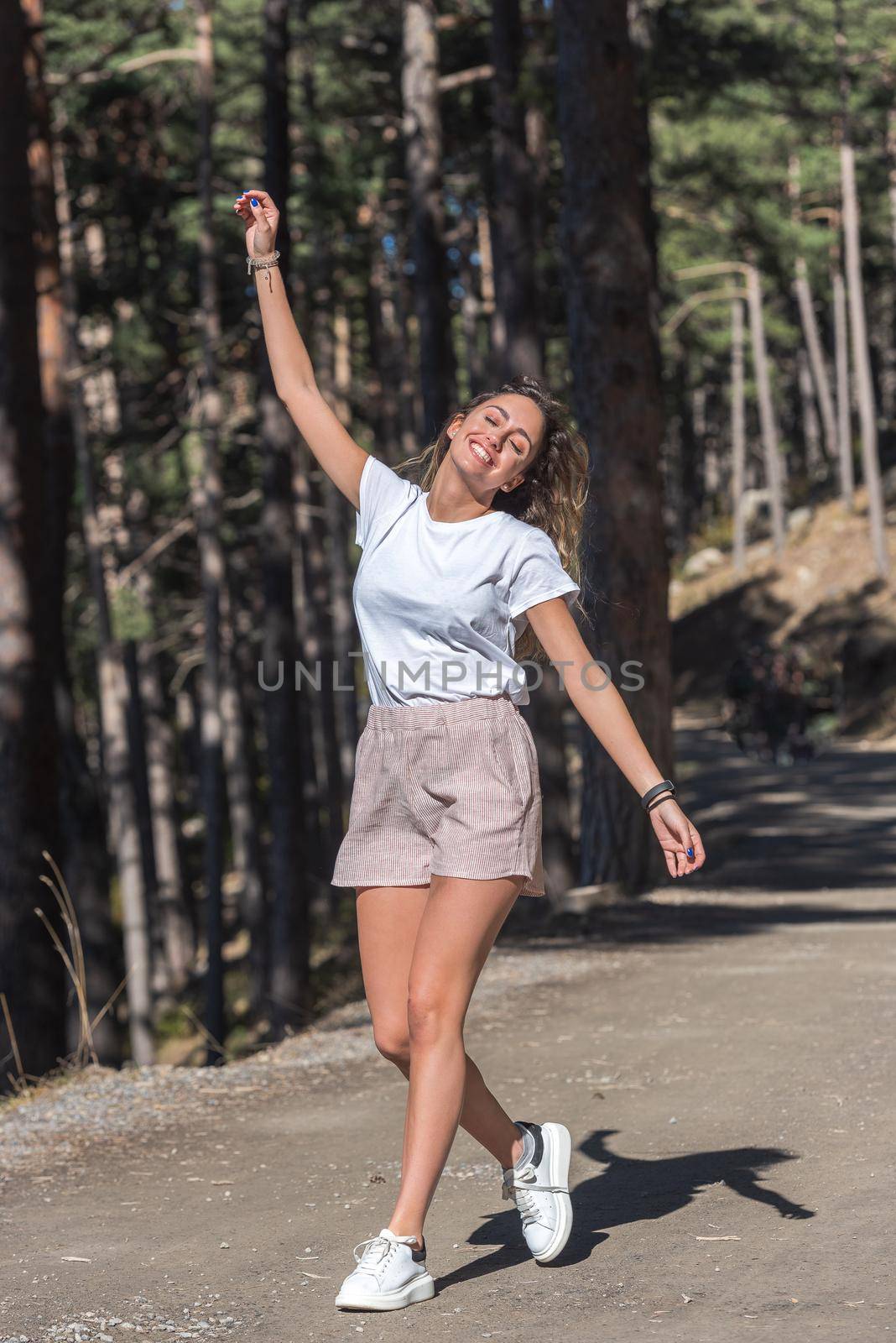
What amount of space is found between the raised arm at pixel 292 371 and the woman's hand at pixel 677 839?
108cm

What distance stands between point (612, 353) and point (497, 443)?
7798 millimetres

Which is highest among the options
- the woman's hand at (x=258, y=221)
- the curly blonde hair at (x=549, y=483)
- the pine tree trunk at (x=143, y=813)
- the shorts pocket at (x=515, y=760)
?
the woman's hand at (x=258, y=221)

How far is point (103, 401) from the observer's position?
93.7ft

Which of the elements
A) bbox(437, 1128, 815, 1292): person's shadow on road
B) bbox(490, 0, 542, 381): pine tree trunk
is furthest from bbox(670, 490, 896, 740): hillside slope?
bbox(437, 1128, 815, 1292): person's shadow on road

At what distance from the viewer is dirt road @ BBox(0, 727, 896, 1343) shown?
12.2 ft

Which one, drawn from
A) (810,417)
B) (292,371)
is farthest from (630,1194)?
(810,417)

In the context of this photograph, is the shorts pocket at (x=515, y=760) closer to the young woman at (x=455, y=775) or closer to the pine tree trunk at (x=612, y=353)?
the young woman at (x=455, y=775)

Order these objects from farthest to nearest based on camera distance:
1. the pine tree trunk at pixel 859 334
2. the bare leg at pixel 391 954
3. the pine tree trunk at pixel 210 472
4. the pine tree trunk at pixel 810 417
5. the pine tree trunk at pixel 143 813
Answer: the pine tree trunk at pixel 810 417 → the pine tree trunk at pixel 859 334 → the pine tree trunk at pixel 143 813 → the pine tree trunk at pixel 210 472 → the bare leg at pixel 391 954

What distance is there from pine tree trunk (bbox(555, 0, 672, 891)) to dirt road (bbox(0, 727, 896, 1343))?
272 cm

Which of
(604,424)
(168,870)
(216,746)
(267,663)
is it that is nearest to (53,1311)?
(604,424)

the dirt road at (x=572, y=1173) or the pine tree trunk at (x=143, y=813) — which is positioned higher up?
the dirt road at (x=572, y=1173)

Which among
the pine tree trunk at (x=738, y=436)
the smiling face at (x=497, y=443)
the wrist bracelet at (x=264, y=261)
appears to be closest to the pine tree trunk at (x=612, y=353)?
the wrist bracelet at (x=264, y=261)

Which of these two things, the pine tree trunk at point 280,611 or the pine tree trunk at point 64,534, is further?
the pine tree trunk at point 280,611

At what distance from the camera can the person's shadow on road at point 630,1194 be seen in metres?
4.18
